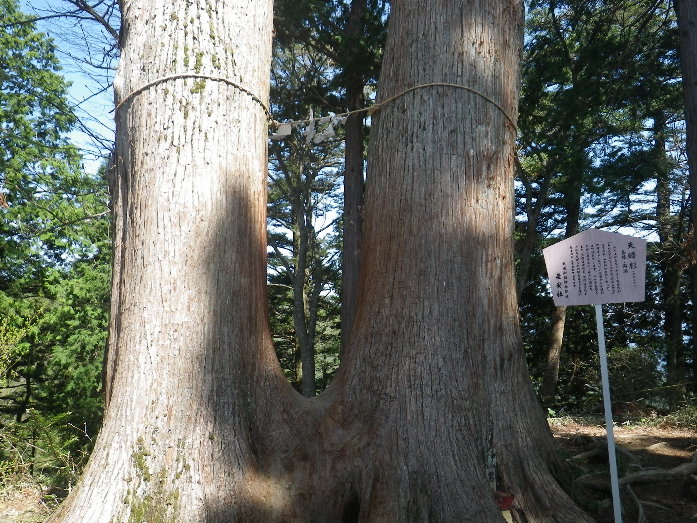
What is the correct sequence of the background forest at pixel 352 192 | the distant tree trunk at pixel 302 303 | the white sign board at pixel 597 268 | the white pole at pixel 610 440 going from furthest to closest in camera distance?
the distant tree trunk at pixel 302 303 → the background forest at pixel 352 192 → the white sign board at pixel 597 268 → the white pole at pixel 610 440

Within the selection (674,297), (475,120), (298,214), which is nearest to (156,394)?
(475,120)

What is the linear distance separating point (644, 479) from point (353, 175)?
26.2ft

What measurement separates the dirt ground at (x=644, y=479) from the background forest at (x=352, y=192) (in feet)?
7.15

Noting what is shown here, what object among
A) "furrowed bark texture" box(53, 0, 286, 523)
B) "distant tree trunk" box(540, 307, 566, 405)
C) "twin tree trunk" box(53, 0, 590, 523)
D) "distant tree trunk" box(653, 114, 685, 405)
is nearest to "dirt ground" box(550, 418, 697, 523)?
"twin tree trunk" box(53, 0, 590, 523)

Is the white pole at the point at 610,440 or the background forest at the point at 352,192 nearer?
the white pole at the point at 610,440

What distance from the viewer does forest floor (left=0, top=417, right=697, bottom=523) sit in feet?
13.4

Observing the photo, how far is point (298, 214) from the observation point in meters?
17.5

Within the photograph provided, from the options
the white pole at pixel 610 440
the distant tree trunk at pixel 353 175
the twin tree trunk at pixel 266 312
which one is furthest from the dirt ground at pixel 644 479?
the distant tree trunk at pixel 353 175

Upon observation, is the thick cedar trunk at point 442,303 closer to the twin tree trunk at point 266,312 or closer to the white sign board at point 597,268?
the twin tree trunk at point 266,312

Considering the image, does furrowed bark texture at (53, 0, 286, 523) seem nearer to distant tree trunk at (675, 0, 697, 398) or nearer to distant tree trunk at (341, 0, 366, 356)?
distant tree trunk at (675, 0, 697, 398)

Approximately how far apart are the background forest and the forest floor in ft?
4.69

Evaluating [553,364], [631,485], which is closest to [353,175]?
[553,364]

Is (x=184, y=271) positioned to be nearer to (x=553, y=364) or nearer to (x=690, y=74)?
(x=690, y=74)

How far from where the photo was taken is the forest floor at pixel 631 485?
408 cm
